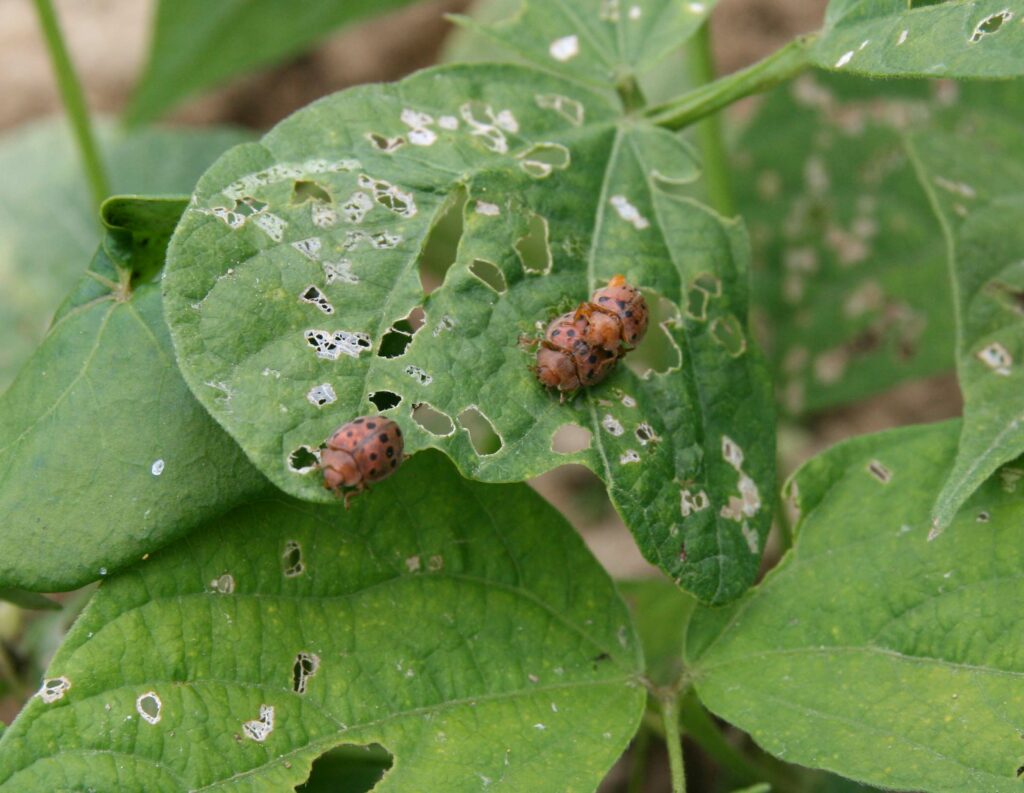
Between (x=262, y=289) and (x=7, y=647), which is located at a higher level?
(x=262, y=289)

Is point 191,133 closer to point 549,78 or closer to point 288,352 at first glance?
point 549,78

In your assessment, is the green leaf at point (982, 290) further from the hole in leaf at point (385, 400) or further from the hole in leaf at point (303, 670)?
the hole in leaf at point (303, 670)

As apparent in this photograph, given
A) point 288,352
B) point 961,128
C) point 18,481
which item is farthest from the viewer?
point 961,128

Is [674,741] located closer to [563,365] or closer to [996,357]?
[563,365]

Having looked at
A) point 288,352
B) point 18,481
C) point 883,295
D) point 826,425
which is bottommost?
point 826,425

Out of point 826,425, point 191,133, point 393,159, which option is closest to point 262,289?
point 393,159

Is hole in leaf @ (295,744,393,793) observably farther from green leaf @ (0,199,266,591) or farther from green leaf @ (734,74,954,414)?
green leaf @ (734,74,954,414)

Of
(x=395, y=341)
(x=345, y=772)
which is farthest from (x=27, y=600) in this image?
(x=395, y=341)

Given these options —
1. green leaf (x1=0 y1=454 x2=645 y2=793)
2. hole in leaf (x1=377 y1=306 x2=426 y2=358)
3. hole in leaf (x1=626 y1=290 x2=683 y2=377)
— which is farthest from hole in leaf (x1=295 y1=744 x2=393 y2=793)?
hole in leaf (x1=626 y1=290 x2=683 y2=377)
